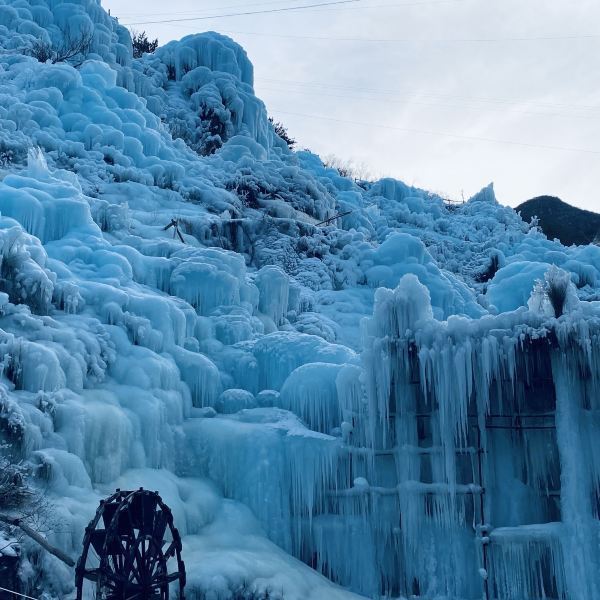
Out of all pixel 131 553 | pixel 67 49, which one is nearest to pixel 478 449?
pixel 131 553

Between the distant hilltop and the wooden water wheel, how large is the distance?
34.6 meters

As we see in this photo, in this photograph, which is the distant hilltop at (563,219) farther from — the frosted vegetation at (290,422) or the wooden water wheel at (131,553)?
the wooden water wheel at (131,553)

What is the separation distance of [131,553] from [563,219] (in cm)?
3760

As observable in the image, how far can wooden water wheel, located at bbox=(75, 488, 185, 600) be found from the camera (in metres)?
9.18

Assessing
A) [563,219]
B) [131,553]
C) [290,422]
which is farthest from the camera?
[563,219]

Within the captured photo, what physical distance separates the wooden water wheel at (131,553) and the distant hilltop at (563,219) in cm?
3462

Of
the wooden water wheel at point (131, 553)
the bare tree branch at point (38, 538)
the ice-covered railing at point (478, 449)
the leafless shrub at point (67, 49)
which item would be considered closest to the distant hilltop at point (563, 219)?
the leafless shrub at point (67, 49)

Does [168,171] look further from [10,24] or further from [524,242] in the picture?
[524,242]

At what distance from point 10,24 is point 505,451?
25.2 metres

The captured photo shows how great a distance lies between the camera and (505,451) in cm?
1213

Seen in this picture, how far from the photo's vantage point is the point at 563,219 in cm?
4300

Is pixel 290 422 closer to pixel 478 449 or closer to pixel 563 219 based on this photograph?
pixel 478 449

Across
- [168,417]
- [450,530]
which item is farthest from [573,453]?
[168,417]

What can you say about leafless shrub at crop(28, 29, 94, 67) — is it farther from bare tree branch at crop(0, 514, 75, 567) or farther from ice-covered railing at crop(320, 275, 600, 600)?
bare tree branch at crop(0, 514, 75, 567)
